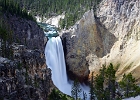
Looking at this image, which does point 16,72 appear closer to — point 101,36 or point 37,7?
point 101,36

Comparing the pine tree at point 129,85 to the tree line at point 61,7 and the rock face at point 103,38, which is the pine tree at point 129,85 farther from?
the tree line at point 61,7

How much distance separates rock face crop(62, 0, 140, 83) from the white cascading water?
291 centimetres

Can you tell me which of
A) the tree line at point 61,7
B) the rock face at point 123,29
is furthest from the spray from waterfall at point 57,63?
the tree line at point 61,7

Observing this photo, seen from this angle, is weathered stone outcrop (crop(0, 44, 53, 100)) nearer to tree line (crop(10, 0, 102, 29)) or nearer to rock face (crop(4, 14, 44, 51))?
rock face (crop(4, 14, 44, 51))

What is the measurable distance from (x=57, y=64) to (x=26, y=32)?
49.0 ft

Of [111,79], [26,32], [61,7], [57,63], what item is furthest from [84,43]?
[61,7]

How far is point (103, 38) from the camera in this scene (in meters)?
91.1

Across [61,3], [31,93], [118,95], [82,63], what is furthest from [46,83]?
[61,3]

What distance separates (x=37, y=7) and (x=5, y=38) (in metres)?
79.4

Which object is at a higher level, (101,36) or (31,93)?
(101,36)

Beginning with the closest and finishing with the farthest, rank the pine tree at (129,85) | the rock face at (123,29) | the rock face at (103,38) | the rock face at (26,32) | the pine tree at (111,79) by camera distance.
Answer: the pine tree at (129,85) < the pine tree at (111,79) < the rock face at (26,32) < the rock face at (123,29) < the rock face at (103,38)

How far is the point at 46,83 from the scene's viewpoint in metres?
63.4

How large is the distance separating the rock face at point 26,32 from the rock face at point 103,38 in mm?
11401

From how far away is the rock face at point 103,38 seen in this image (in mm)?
87188
